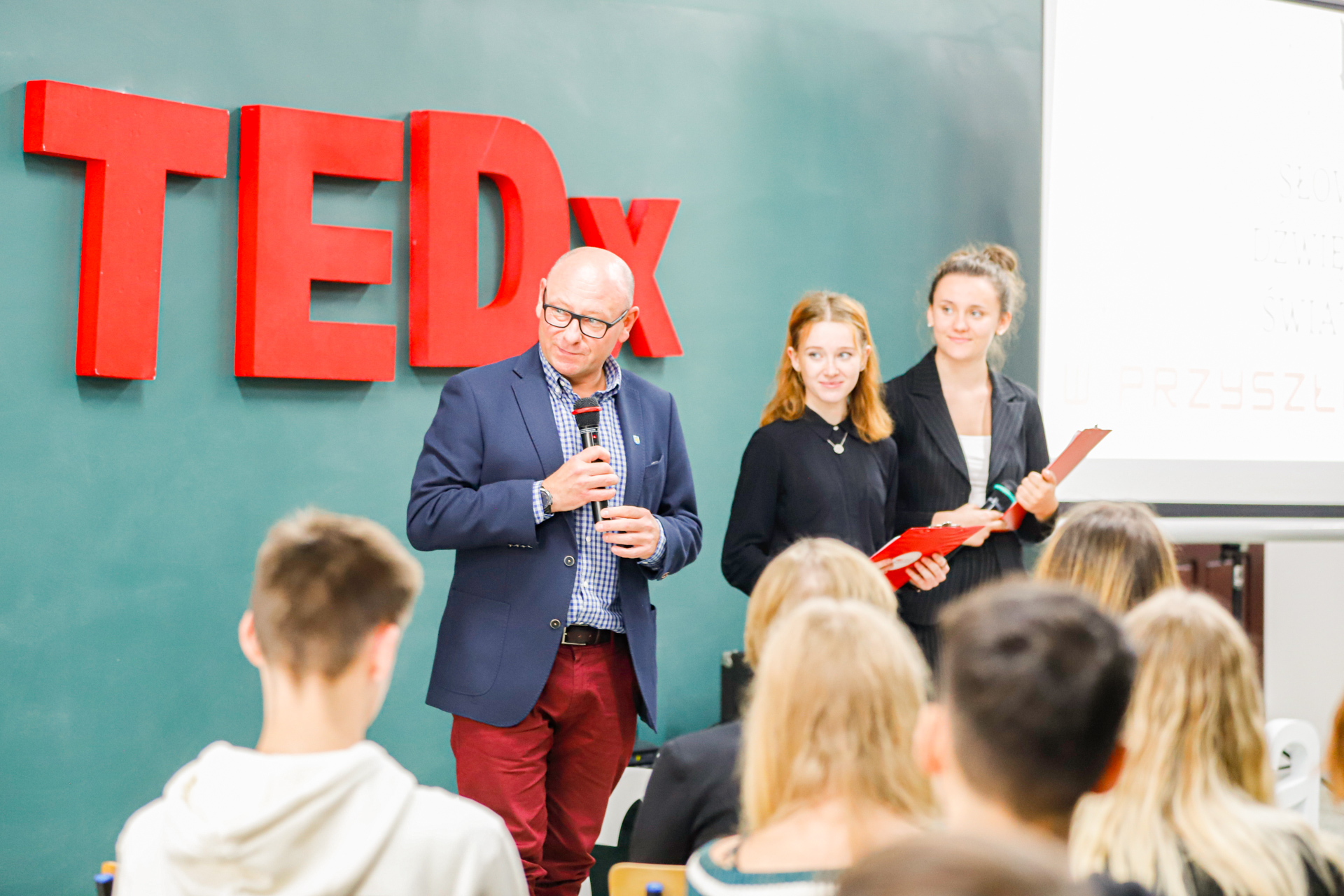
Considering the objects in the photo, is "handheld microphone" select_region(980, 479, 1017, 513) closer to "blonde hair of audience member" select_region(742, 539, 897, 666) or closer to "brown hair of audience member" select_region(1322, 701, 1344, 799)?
"blonde hair of audience member" select_region(742, 539, 897, 666)

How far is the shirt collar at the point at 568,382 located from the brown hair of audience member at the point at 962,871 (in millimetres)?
1836

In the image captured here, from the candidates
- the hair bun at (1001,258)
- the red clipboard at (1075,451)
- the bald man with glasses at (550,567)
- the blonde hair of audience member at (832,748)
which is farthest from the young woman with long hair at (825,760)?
the hair bun at (1001,258)

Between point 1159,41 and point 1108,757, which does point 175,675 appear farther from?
point 1159,41

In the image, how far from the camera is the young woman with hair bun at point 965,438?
9.95 ft

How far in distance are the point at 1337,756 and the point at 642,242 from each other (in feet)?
8.50

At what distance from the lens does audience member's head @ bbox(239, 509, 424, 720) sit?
1279mm

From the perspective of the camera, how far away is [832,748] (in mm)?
1339

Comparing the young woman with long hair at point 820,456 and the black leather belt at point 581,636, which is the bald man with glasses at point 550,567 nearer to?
the black leather belt at point 581,636

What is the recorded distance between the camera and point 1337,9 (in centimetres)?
428

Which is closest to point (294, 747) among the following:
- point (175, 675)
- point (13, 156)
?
point (175, 675)

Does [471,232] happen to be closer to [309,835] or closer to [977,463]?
[977,463]

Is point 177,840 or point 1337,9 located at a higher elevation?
point 1337,9

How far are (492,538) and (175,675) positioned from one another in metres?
1.31

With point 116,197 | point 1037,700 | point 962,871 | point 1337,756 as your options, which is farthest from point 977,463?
point 962,871
